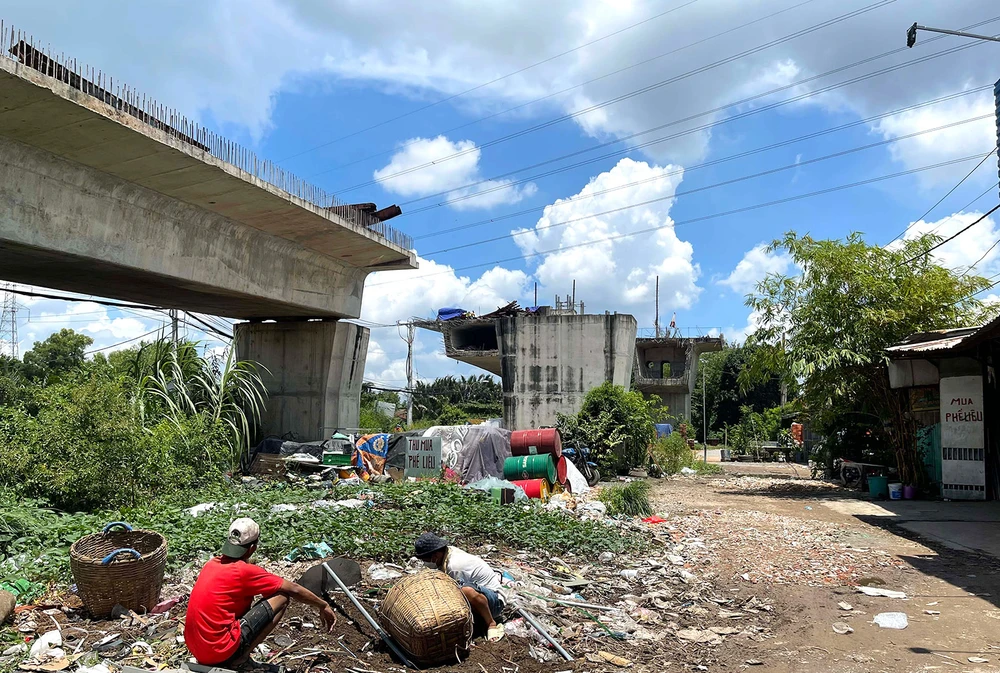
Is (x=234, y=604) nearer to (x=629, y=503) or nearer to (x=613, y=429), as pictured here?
(x=629, y=503)

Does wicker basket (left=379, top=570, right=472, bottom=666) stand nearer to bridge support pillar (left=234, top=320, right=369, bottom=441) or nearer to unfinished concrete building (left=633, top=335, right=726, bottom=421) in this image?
bridge support pillar (left=234, top=320, right=369, bottom=441)

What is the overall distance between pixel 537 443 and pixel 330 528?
9.06 meters

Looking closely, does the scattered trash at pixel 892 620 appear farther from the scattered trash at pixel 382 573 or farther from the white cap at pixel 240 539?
the white cap at pixel 240 539

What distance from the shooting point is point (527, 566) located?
789 cm

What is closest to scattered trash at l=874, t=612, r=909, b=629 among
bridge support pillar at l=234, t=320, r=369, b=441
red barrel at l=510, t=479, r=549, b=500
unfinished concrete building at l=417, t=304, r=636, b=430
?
red barrel at l=510, t=479, r=549, b=500

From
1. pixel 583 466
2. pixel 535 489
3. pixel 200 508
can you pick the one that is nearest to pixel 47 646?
pixel 200 508

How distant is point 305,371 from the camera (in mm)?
18594

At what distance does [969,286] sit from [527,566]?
15068 mm

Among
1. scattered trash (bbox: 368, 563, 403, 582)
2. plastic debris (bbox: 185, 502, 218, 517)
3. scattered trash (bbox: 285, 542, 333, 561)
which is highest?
plastic debris (bbox: 185, 502, 218, 517)

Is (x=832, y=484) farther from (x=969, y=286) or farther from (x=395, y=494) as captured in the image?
(x=395, y=494)

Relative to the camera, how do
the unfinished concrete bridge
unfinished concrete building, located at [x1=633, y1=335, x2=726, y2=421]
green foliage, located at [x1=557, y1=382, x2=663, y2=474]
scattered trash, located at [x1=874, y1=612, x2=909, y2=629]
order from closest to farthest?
scattered trash, located at [x1=874, y1=612, x2=909, y2=629] < the unfinished concrete bridge < green foliage, located at [x1=557, y1=382, x2=663, y2=474] < unfinished concrete building, located at [x1=633, y1=335, x2=726, y2=421]

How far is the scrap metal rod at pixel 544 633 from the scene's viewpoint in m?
5.26

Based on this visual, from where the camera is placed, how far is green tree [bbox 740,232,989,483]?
1658cm

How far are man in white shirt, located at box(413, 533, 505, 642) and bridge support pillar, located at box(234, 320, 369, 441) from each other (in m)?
12.9
